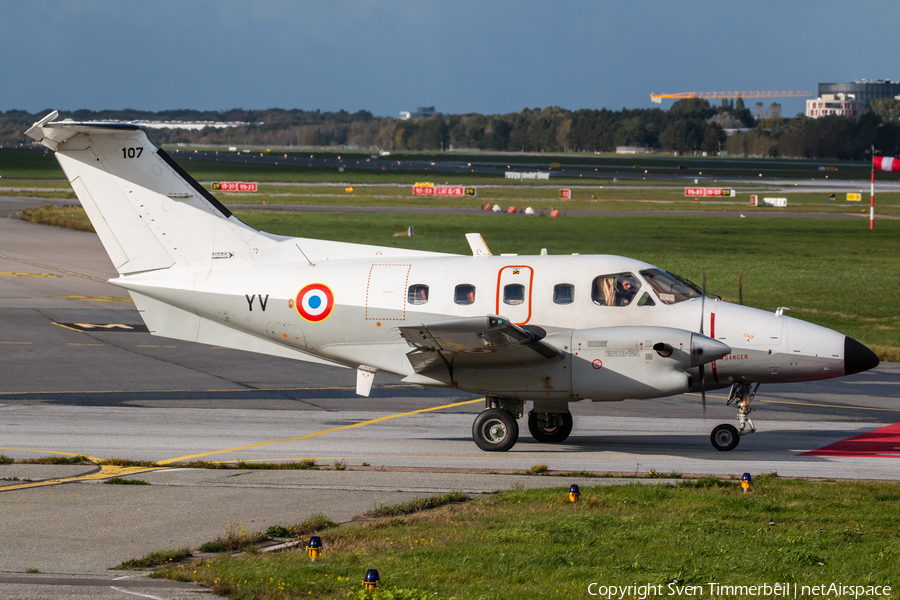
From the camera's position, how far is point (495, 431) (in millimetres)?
18203

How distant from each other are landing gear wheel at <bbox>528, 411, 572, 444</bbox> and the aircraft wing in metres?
2.33

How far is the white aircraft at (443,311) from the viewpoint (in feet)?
56.5

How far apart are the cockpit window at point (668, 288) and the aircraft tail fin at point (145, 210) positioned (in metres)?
8.15

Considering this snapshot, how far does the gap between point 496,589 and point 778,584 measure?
2849mm

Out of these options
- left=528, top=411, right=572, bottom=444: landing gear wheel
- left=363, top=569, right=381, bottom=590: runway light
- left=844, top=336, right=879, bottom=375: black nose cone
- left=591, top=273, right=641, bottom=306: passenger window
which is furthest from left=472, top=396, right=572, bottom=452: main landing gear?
left=363, top=569, right=381, bottom=590: runway light

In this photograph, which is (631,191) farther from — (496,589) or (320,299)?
(496,589)

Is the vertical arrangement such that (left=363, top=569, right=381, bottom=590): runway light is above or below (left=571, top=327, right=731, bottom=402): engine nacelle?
below

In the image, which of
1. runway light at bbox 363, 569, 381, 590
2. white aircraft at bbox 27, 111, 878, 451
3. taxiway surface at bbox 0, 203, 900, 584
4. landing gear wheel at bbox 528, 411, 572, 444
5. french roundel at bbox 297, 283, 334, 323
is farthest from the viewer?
landing gear wheel at bbox 528, 411, 572, 444

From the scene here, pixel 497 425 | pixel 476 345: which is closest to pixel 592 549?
pixel 476 345

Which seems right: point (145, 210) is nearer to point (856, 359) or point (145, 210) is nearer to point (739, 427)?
point (739, 427)

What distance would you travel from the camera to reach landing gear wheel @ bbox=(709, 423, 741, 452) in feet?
59.7

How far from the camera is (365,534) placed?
11.9m

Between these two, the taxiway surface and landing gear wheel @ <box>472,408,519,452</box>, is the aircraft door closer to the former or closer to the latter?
landing gear wheel @ <box>472,408,519,452</box>

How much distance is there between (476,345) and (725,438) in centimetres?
536
